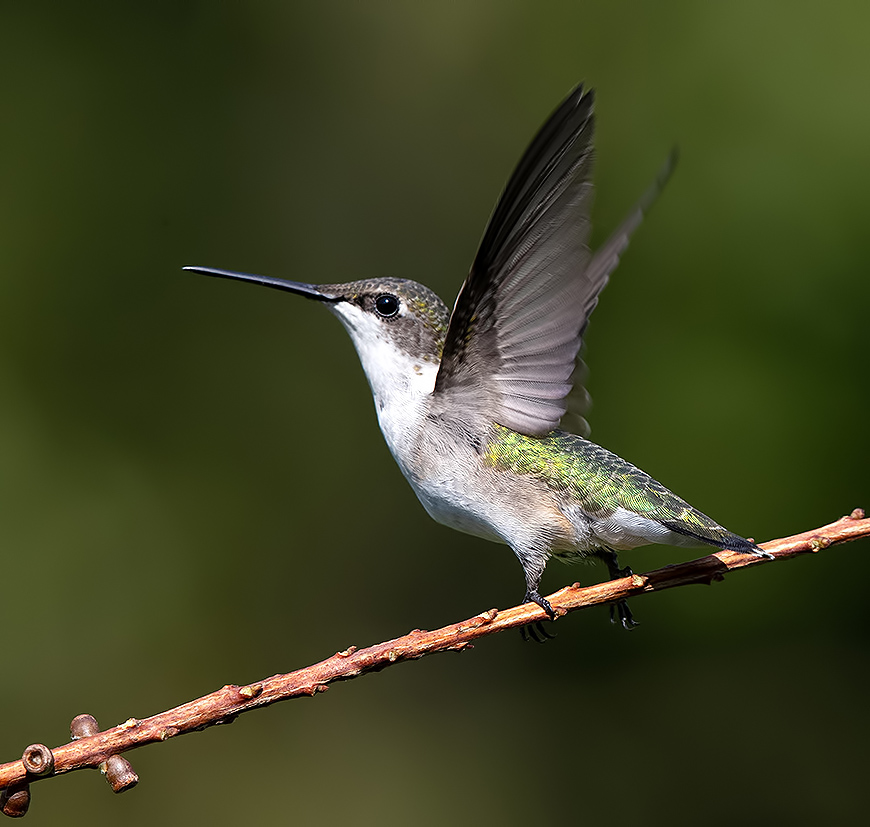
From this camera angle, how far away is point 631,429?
4.25 metres

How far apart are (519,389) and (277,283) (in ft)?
2.46

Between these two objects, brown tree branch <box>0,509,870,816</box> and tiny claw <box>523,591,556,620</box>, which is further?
tiny claw <box>523,591,556,620</box>

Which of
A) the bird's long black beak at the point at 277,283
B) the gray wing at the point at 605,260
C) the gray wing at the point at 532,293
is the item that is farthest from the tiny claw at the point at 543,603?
the bird's long black beak at the point at 277,283

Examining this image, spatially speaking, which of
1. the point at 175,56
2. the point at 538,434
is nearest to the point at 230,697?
the point at 538,434

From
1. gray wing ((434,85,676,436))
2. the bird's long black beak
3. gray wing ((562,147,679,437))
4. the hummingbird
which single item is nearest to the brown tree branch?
the hummingbird

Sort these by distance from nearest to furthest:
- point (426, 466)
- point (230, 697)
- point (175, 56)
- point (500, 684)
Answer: point (230, 697) < point (426, 466) < point (500, 684) < point (175, 56)

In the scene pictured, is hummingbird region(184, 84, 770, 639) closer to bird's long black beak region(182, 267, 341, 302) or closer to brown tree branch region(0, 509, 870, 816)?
bird's long black beak region(182, 267, 341, 302)

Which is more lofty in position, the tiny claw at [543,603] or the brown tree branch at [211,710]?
the brown tree branch at [211,710]

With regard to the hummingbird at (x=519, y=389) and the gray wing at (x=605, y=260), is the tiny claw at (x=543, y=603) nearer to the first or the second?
the hummingbird at (x=519, y=389)

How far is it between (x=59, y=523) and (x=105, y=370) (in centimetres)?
84

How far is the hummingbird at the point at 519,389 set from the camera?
207 cm

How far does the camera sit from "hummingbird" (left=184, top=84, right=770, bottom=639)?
6.81ft

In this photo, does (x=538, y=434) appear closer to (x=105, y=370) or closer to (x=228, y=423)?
(x=228, y=423)

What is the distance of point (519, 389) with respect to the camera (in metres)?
2.42
